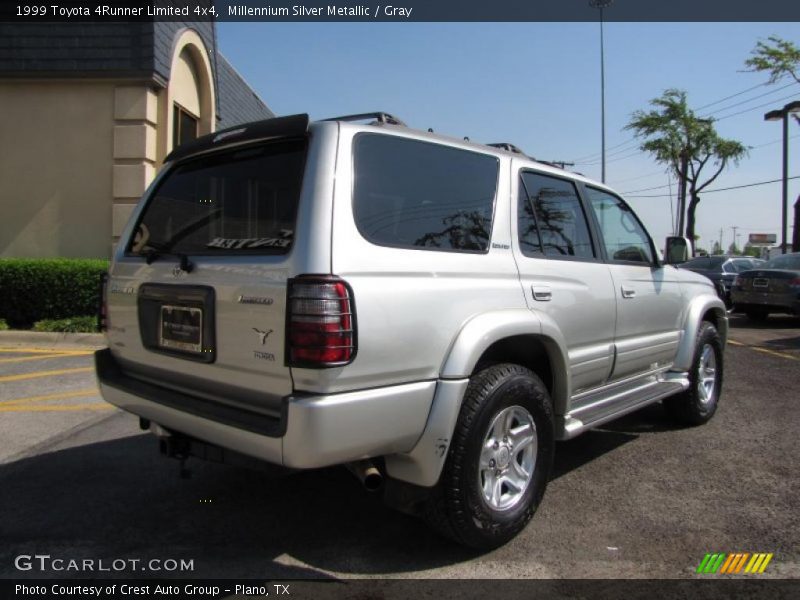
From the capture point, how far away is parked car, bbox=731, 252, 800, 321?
1199cm

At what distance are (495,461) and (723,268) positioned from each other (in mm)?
16175

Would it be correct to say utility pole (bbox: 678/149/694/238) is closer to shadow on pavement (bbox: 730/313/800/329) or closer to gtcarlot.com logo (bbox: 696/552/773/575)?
shadow on pavement (bbox: 730/313/800/329)

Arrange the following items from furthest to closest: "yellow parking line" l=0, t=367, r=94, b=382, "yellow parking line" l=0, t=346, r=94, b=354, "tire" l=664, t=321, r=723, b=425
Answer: "yellow parking line" l=0, t=346, r=94, b=354 → "yellow parking line" l=0, t=367, r=94, b=382 → "tire" l=664, t=321, r=723, b=425

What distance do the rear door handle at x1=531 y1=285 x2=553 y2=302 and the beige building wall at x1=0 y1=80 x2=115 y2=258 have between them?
29.8 feet

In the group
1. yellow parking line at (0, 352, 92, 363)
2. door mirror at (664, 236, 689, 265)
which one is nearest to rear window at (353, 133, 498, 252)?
door mirror at (664, 236, 689, 265)

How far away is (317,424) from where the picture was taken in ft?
A: 7.52

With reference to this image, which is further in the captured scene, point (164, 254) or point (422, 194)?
point (164, 254)

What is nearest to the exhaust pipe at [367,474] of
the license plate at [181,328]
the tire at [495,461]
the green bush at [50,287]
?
the tire at [495,461]

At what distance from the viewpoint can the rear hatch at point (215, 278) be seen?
251cm

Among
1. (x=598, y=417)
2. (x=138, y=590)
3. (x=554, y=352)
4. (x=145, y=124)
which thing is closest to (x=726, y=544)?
(x=598, y=417)

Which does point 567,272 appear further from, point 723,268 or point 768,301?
point 723,268

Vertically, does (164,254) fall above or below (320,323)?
above

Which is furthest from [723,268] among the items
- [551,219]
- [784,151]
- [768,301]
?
[551,219]

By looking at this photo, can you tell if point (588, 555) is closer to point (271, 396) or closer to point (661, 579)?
point (661, 579)
